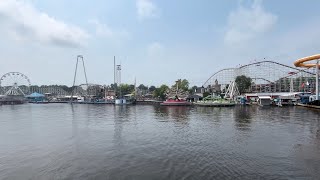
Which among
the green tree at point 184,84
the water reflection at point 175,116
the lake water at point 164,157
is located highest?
the green tree at point 184,84

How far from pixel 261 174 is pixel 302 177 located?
7.49 feet

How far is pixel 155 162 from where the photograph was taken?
18.6m

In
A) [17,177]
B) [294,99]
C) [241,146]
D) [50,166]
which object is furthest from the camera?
[294,99]

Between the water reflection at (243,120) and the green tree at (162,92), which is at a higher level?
the green tree at (162,92)

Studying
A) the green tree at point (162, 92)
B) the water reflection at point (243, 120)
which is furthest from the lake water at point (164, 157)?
the green tree at point (162, 92)

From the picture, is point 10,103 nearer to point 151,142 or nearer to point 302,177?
point 151,142

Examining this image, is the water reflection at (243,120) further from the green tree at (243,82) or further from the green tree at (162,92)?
the green tree at (162,92)

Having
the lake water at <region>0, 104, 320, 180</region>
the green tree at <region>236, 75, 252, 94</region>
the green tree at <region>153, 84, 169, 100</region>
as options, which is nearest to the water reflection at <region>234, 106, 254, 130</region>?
the lake water at <region>0, 104, 320, 180</region>

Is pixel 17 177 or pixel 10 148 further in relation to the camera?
pixel 10 148

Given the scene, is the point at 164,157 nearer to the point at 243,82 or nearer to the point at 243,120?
the point at 243,120

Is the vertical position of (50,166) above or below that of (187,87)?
below

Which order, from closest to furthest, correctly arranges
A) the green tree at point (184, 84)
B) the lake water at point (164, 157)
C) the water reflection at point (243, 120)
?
the lake water at point (164, 157), the water reflection at point (243, 120), the green tree at point (184, 84)

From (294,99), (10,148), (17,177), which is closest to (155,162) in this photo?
(17,177)

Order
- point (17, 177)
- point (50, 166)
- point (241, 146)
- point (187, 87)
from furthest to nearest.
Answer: point (187, 87) < point (241, 146) < point (50, 166) < point (17, 177)
